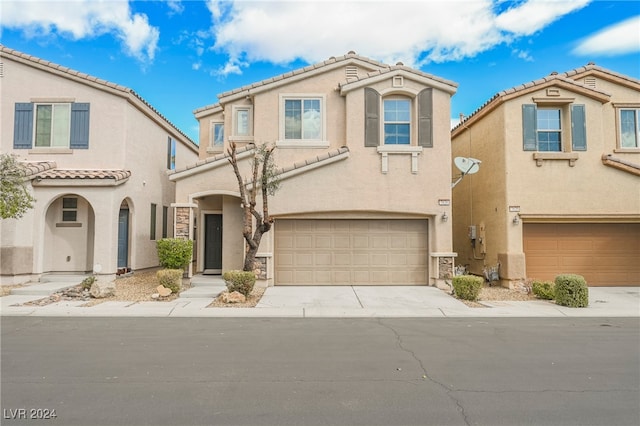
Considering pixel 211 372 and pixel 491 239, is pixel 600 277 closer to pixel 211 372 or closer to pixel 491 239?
pixel 491 239

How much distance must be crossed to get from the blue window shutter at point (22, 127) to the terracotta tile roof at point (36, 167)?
87 cm

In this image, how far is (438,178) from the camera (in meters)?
13.9

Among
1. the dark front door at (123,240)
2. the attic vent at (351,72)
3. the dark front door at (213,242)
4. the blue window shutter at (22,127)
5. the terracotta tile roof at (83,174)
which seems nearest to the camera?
the terracotta tile roof at (83,174)

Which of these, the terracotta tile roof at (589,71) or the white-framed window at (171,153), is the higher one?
the terracotta tile roof at (589,71)

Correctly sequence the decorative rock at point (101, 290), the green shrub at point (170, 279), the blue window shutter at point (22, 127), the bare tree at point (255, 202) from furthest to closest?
the blue window shutter at point (22, 127), the bare tree at point (255, 202), the green shrub at point (170, 279), the decorative rock at point (101, 290)

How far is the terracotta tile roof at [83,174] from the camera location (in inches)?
520

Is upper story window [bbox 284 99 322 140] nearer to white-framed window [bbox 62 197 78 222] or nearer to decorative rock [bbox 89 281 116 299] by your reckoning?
decorative rock [bbox 89 281 116 299]

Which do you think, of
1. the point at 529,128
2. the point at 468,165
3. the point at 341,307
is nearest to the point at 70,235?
the point at 341,307

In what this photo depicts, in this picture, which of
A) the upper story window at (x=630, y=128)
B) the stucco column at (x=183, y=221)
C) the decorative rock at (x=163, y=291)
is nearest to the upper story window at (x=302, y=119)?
the stucco column at (x=183, y=221)

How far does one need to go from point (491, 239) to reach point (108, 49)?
17.7 meters

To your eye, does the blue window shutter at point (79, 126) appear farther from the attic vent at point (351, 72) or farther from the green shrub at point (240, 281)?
the attic vent at point (351, 72)

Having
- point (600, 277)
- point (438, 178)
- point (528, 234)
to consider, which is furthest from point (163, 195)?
point (600, 277)

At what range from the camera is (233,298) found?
10.9 metres

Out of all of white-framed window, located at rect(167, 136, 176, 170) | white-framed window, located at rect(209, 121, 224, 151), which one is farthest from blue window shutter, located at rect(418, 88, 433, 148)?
white-framed window, located at rect(167, 136, 176, 170)
